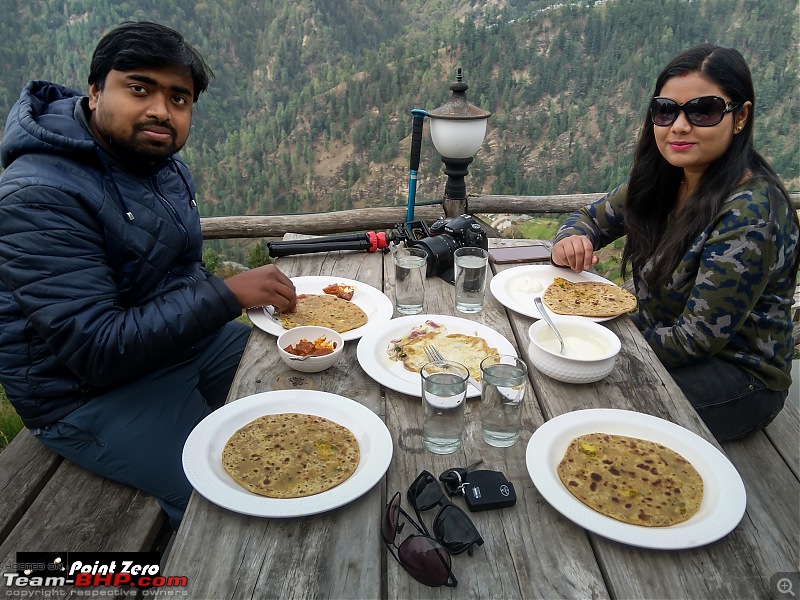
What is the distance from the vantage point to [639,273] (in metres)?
2.25

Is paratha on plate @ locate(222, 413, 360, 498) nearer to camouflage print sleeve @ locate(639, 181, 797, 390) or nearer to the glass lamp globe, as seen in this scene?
camouflage print sleeve @ locate(639, 181, 797, 390)

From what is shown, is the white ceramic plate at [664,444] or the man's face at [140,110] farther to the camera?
the man's face at [140,110]

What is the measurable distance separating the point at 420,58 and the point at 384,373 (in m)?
31.1

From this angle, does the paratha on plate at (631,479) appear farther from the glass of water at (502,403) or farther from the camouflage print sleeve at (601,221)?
the camouflage print sleeve at (601,221)

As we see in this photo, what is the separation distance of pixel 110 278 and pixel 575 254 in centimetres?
170

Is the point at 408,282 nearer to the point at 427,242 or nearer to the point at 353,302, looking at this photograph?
the point at 353,302

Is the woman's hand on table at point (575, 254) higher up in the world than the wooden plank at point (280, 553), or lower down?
lower down

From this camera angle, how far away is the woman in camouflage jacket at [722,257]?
1.79 m

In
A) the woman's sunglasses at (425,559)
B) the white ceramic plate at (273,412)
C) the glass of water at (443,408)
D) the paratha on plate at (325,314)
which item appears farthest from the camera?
the paratha on plate at (325,314)

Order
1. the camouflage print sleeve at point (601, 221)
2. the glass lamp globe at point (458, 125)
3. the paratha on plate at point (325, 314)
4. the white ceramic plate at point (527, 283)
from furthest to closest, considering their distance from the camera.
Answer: the glass lamp globe at point (458, 125)
the camouflage print sleeve at point (601, 221)
the white ceramic plate at point (527, 283)
the paratha on plate at point (325, 314)

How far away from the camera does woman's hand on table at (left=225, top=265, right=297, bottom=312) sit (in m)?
1.79

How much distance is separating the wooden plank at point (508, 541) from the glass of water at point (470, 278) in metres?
0.66

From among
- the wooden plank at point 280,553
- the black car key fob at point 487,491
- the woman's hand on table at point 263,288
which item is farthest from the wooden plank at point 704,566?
the woman's hand on table at point 263,288

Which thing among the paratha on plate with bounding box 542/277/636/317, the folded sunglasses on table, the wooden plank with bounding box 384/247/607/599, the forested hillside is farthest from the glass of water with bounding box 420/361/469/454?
the forested hillside
